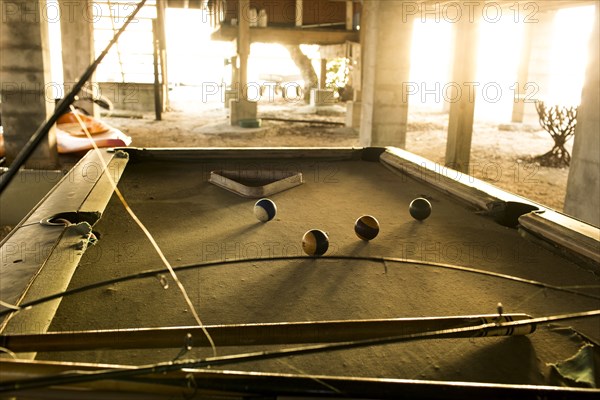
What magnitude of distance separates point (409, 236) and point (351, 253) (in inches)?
14.1

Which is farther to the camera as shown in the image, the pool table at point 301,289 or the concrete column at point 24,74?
the concrete column at point 24,74

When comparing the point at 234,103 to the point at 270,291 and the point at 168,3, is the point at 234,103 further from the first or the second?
the point at 270,291

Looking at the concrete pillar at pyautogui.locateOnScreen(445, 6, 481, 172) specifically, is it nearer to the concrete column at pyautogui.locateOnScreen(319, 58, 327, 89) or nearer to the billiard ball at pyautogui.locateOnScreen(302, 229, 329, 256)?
the billiard ball at pyautogui.locateOnScreen(302, 229, 329, 256)

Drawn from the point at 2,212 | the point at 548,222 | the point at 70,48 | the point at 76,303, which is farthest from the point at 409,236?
the point at 70,48

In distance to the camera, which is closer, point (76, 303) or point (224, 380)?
point (224, 380)

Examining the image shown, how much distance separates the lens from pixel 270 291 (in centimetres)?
172

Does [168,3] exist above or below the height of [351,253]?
above

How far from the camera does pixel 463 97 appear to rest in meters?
6.95

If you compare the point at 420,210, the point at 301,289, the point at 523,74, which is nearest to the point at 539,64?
the point at 523,74

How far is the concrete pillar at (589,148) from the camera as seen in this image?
4.16 metres

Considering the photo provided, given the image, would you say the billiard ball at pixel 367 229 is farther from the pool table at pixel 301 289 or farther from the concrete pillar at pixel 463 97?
the concrete pillar at pixel 463 97

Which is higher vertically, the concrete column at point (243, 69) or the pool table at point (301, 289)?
the concrete column at point (243, 69)

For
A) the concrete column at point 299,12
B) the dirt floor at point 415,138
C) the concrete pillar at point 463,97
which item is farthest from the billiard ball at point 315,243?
the concrete column at point 299,12

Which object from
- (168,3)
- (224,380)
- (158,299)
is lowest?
(158,299)
